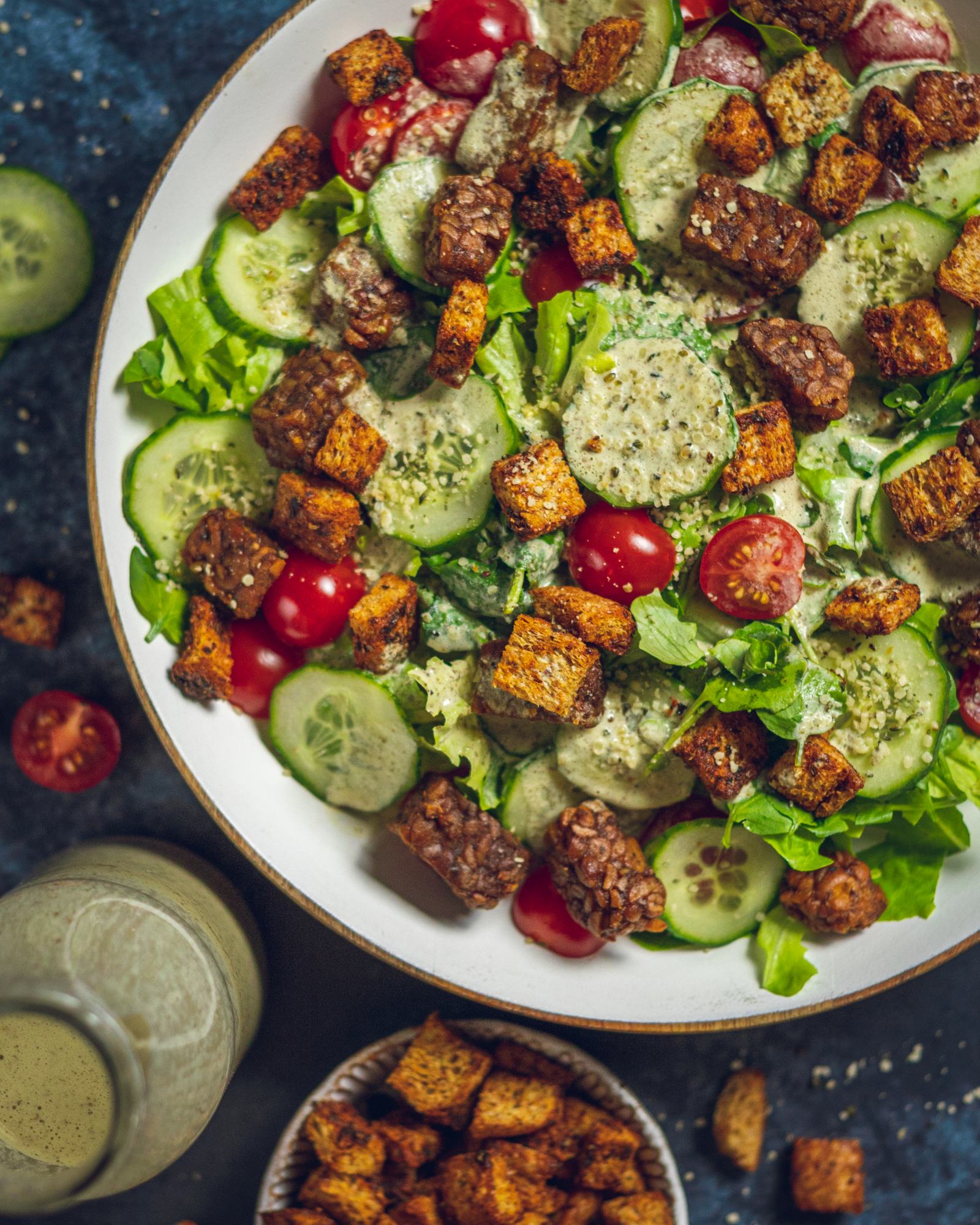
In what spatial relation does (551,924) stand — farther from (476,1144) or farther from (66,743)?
(66,743)

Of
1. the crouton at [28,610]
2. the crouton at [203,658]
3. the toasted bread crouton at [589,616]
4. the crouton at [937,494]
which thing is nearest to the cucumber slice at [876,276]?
the crouton at [937,494]

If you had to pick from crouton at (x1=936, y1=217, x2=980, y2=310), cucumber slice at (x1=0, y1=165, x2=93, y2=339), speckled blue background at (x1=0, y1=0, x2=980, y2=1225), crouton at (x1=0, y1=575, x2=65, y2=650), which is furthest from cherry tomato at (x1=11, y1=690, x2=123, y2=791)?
crouton at (x1=936, y1=217, x2=980, y2=310)

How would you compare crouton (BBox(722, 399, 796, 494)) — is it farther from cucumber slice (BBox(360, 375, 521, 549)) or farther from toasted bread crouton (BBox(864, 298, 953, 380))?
cucumber slice (BBox(360, 375, 521, 549))

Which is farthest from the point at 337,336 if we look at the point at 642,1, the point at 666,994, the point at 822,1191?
the point at 822,1191

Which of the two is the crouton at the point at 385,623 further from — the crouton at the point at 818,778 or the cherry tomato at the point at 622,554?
the crouton at the point at 818,778

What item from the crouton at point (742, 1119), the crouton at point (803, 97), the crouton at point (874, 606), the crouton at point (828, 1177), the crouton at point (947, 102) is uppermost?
the crouton at point (803, 97)

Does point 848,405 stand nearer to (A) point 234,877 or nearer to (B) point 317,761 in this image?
(B) point 317,761
